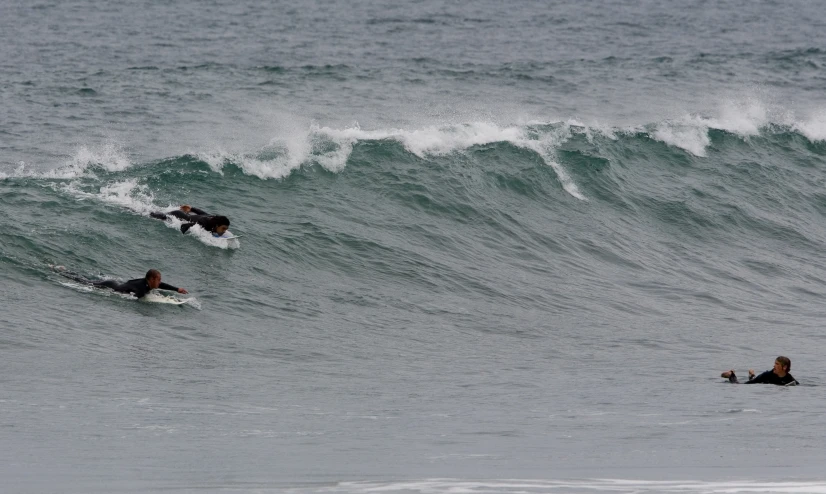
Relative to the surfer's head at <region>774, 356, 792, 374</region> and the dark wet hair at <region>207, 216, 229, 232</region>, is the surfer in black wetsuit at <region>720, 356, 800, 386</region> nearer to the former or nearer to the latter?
the surfer's head at <region>774, 356, 792, 374</region>

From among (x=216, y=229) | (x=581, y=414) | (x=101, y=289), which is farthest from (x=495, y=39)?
(x=581, y=414)

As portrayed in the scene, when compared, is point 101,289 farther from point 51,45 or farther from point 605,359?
point 51,45

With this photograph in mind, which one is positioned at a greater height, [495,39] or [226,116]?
[495,39]

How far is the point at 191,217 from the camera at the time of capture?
21.3 m

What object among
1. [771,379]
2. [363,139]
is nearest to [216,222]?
[363,139]

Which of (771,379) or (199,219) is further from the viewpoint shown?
(199,219)

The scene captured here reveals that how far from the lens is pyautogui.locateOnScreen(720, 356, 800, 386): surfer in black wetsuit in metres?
15.0

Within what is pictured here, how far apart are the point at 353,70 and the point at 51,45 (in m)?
11.0

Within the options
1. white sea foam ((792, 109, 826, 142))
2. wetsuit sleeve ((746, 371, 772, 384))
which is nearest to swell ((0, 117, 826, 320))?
white sea foam ((792, 109, 826, 142))

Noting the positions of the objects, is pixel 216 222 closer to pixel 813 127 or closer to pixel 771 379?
pixel 771 379

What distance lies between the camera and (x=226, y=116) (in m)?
31.0

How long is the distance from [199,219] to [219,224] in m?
0.51

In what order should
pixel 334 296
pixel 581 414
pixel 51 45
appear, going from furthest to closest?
pixel 51 45 → pixel 334 296 → pixel 581 414

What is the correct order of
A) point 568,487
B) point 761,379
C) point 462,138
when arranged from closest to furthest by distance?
point 568,487 < point 761,379 < point 462,138
